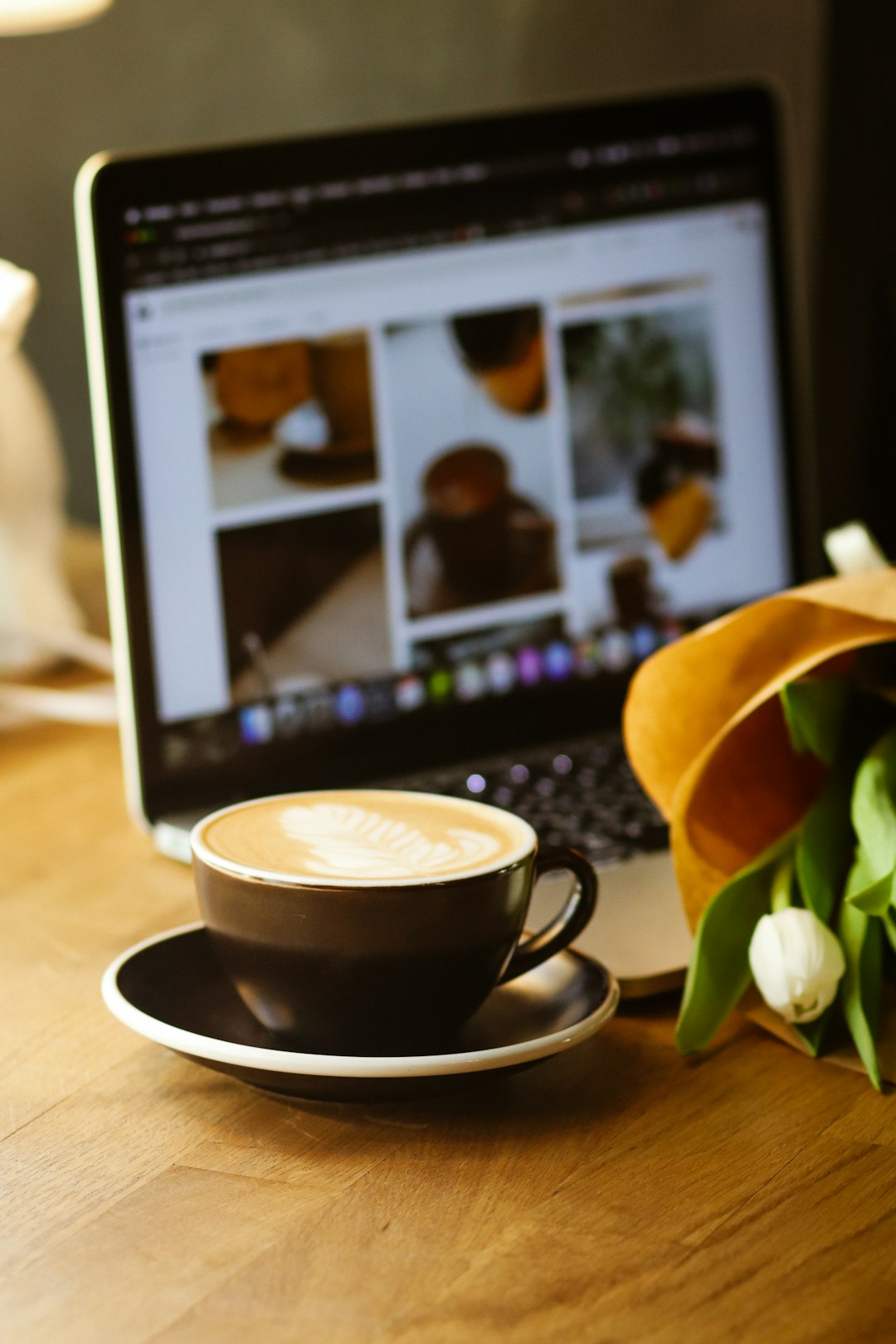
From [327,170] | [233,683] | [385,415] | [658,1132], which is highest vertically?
[327,170]

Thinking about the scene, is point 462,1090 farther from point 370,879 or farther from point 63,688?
point 63,688

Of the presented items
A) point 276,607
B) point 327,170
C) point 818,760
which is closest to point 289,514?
point 276,607

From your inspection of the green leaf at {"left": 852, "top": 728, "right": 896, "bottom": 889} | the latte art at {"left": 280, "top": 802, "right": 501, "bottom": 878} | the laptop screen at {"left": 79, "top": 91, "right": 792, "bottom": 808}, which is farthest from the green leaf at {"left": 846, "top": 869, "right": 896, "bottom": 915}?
the laptop screen at {"left": 79, "top": 91, "right": 792, "bottom": 808}

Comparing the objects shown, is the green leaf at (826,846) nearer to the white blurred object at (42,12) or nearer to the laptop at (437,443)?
the laptop at (437,443)

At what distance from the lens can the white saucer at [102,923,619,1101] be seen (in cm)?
40

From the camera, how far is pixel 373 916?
0.38 m

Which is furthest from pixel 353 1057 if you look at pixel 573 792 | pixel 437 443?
pixel 437 443

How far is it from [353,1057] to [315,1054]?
1cm

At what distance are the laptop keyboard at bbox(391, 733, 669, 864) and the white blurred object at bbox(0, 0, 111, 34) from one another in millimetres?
452

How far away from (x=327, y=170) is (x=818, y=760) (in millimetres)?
362

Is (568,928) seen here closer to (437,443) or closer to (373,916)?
(373,916)

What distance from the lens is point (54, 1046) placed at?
48 centimetres

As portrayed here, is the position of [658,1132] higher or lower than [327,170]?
lower

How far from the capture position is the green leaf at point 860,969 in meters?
0.44
